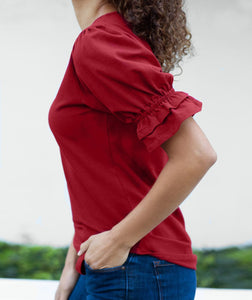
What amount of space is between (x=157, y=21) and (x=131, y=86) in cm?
22

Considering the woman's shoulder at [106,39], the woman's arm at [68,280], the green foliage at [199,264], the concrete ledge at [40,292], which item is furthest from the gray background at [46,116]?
the woman's shoulder at [106,39]

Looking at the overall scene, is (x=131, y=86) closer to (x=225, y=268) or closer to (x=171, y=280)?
(x=171, y=280)

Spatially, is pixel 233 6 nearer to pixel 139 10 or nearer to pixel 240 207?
pixel 240 207

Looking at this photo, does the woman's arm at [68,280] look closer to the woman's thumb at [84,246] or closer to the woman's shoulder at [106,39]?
the woman's thumb at [84,246]

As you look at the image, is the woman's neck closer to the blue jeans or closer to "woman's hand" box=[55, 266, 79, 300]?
the blue jeans

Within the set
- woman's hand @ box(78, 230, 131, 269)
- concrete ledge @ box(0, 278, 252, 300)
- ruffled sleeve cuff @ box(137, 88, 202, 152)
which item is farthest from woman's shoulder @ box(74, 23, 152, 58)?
concrete ledge @ box(0, 278, 252, 300)

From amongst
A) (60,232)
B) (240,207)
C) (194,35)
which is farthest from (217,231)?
(194,35)

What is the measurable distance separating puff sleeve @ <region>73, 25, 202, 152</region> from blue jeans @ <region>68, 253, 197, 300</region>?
0.22 m

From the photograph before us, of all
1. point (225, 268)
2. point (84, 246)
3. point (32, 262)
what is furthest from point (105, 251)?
point (32, 262)

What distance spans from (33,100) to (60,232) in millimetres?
1454

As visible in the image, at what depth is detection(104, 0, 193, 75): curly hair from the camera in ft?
→ 2.52

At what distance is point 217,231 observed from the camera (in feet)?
13.1

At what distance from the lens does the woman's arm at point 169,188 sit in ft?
2.19

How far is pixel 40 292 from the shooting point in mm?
2012
